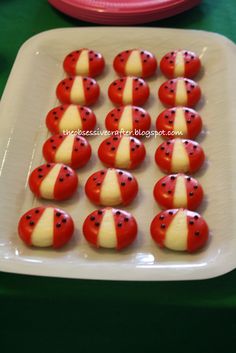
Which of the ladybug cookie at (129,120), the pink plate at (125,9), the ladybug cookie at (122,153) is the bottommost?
the ladybug cookie at (122,153)

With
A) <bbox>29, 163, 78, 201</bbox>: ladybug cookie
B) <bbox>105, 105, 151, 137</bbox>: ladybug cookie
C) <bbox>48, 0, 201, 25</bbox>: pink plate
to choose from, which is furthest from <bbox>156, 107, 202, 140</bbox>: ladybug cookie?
<bbox>48, 0, 201, 25</bbox>: pink plate

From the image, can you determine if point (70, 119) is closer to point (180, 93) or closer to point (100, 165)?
point (100, 165)

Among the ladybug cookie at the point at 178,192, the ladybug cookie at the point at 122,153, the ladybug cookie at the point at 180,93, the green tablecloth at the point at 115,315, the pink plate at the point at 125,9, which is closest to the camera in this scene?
the green tablecloth at the point at 115,315

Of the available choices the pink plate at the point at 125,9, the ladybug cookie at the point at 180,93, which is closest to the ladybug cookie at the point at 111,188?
the ladybug cookie at the point at 180,93

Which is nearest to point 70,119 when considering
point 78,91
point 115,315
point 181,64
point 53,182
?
point 78,91

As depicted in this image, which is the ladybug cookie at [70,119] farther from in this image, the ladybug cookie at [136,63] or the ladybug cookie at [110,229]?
the ladybug cookie at [110,229]

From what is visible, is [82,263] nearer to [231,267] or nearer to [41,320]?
[41,320]

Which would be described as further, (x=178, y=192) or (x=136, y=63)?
(x=136, y=63)
